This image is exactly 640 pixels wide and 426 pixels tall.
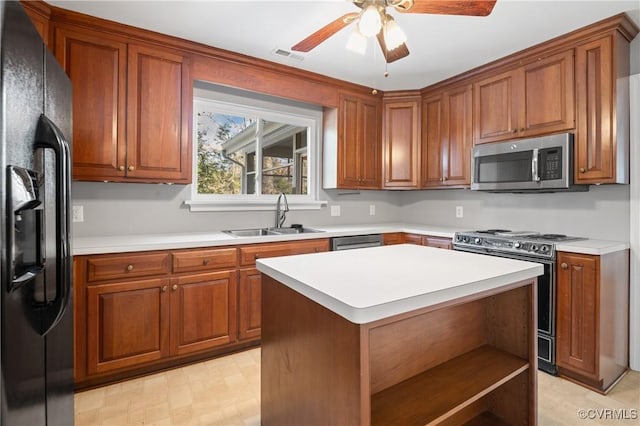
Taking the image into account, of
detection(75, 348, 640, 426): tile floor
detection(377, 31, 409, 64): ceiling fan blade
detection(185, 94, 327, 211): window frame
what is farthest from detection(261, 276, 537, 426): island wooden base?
detection(185, 94, 327, 211): window frame

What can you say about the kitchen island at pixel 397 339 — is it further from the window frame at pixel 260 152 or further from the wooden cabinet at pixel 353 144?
the wooden cabinet at pixel 353 144

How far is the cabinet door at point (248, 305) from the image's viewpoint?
8.36ft

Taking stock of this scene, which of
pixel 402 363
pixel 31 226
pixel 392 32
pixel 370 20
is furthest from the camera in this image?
pixel 392 32

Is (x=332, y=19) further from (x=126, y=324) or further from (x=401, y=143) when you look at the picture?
(x=126, y=324)

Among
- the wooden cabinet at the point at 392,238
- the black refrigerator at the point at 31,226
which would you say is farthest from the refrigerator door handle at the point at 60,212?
the wooden cabinet at the point at 392,238

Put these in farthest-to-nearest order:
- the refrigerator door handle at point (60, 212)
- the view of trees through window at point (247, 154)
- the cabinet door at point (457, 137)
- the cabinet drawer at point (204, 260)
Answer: the cabinet door at point (457, 137) → the view of trees through window at point (247, 154) → the cabinet drawer at point (204, 260) → the refrigerator door handle at point (60, 212)

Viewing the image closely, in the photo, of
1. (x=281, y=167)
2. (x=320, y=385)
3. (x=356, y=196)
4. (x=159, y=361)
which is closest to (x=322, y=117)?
(x=281, y=167)

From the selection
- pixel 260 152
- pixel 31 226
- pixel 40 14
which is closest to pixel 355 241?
pixel 260 152

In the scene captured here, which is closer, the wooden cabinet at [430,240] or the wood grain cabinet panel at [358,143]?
the wooden cabinet at [430,240]

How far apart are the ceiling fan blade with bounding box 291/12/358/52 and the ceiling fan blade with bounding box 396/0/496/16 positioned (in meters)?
0.24

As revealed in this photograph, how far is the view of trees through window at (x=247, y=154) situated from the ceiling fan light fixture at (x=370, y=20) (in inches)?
76.6

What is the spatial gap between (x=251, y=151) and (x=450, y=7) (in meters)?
2.21

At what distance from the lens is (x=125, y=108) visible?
7.63 ft

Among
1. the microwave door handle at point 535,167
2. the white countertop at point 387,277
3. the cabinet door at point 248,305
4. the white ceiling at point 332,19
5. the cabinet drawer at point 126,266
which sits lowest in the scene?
the cabinet door at point 248,305
